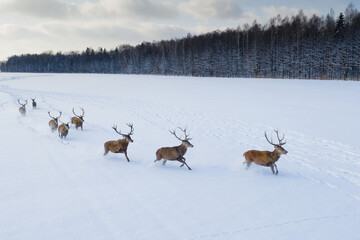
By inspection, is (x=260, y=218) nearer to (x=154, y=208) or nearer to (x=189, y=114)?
(x=154, y=208)

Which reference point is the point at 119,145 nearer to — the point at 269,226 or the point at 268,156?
the point at 268,156

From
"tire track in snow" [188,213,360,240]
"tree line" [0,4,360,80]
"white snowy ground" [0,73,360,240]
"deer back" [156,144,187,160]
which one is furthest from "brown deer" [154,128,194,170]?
"tree line" [0,4,360,80]

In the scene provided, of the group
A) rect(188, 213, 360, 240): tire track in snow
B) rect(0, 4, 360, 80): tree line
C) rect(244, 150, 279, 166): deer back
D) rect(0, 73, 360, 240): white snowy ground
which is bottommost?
rect(188, 213, 360, 240): tire track in snow

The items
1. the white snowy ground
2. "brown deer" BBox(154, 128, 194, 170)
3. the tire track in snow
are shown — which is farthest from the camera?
"brown deer" BBox(154, 128, 194, 170)

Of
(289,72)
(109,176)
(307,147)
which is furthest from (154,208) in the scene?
(289,72)

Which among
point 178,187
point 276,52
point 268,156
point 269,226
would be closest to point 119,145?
point 178,187

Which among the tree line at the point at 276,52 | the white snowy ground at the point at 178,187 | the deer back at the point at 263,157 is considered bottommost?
the white snowy ground at the point at 178,187

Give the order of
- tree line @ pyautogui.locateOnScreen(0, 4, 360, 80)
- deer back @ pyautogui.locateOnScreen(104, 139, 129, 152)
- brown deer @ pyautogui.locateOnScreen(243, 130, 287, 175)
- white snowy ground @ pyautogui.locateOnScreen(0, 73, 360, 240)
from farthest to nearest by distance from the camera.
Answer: tree line @ pyautogui.locateOnScreen(0, 4, 360, 80) → deer back @ pyautogui.locateOnScreen(104, 139, 129, 152) → brown deer @ pyautogui.locateOnScreen(243, 130, 287, 175) → white snowy ground @ pyautogui.locateOnScreen(0, 73, 360, 240)

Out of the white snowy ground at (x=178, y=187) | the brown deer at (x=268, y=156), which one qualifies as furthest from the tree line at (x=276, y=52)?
the brown deer at (x=268, y=156)

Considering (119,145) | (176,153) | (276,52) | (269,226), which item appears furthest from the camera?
(276,52)

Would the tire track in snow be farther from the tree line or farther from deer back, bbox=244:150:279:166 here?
the tree line

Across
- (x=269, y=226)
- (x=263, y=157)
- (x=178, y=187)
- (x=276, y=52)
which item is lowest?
(x=269, y=226)

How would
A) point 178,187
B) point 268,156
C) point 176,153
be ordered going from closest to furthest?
point 178,187 < point 268,156 < point 176,153

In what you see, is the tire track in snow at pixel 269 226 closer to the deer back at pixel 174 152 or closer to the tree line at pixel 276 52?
the deer back at pixel 174 152
